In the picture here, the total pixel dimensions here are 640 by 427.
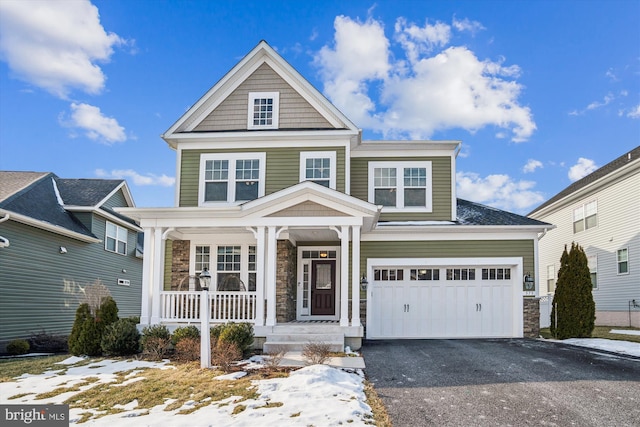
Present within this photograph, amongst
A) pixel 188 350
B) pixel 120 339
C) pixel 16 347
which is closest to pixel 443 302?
pixel 188 350

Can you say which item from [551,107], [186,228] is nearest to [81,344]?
[186,228]

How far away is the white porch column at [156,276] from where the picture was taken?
12109mm

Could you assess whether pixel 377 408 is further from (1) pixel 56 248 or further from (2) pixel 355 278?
(1) pixel 56 248

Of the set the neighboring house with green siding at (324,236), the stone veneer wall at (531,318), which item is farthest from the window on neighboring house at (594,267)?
the stone veneer wall at (531,318)

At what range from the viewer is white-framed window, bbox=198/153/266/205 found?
14427 mm

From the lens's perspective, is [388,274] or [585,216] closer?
[388,274]

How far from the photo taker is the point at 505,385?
759cm

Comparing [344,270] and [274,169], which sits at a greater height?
[274,169]

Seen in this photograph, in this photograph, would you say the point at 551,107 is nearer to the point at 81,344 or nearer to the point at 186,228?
the point at 186,228

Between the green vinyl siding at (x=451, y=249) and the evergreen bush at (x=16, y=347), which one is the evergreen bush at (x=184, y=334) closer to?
the evergreen bush at (x=16, y=347)

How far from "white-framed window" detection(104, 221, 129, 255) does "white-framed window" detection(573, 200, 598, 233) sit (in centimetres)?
1898

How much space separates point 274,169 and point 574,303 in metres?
9.04

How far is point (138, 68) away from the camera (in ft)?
52.3

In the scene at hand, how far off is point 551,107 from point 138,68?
1396cm
